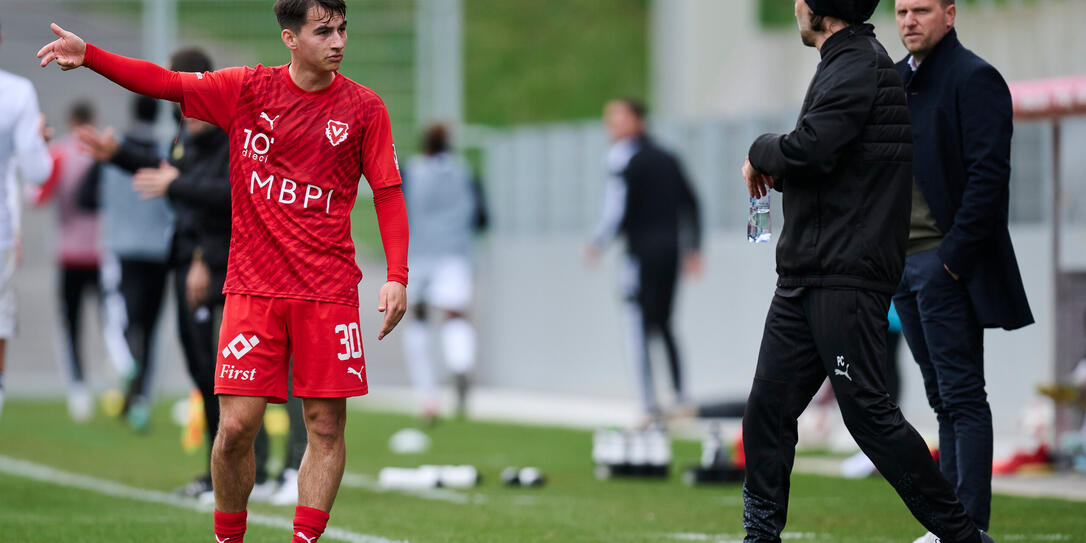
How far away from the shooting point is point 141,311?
13.4m

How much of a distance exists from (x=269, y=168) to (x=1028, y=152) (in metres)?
8.14

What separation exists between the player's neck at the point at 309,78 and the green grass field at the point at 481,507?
6.96 ft

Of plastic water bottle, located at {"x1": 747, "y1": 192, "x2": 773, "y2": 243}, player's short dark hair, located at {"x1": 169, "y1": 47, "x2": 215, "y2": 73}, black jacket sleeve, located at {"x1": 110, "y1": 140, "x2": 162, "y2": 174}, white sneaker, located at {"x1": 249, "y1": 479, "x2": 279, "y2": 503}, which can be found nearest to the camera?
plastic water bottle, located at {"x1": 747, "y1": 192, "x2": 773, "y2": 243}

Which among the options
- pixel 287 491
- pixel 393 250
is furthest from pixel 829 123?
pixel 287 491

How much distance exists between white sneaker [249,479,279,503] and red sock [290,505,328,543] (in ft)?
9.88

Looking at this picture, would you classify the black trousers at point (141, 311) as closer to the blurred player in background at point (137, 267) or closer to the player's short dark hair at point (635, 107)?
the blurred player in background at point (137, 267)

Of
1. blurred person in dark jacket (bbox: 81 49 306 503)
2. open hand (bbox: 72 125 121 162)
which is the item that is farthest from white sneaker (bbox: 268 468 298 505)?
open hand (bbox: 72 125 121 162)

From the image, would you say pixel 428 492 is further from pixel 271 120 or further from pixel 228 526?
pixel 271 120

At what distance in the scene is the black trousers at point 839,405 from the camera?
17.5 ft

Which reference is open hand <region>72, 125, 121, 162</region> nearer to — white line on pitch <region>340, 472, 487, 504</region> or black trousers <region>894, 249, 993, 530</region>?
white line on pitch <region>340, 472, 487, 504</region>

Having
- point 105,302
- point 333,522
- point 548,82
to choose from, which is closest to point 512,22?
point 548,82

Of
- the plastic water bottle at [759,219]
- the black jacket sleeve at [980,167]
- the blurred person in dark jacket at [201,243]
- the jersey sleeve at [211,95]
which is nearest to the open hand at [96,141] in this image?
the blurred person in dark jacket at [201,243]

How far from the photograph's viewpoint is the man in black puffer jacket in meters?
5.33

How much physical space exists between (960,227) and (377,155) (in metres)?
2.31
